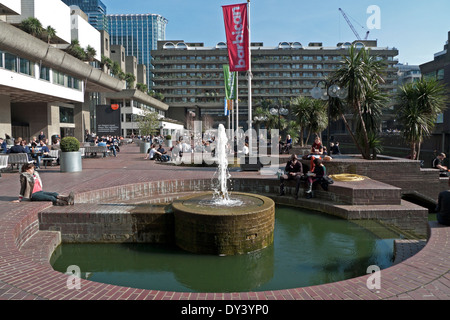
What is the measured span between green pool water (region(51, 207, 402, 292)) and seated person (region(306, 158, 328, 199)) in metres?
2.35

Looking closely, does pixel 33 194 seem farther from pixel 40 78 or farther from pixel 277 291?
pixel 40 78

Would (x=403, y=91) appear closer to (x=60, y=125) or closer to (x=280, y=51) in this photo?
(x=60, y=125)

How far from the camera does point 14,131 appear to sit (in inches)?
1330

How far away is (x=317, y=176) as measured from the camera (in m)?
10.4

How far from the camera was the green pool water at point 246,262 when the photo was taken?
5441 mm

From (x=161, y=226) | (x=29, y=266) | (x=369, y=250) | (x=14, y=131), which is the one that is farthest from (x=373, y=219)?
(x=14, y=131)

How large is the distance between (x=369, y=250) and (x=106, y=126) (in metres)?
24.0

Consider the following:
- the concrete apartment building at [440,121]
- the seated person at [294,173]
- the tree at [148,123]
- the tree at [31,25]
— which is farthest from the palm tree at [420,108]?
the tree at [148,123]

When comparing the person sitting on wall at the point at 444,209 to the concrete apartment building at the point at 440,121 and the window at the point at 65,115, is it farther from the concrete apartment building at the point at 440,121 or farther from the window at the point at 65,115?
the window at the point at 65,115

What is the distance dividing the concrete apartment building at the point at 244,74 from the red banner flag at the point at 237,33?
73610mm

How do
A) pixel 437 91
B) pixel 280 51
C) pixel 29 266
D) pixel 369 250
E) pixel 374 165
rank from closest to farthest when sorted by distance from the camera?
pixel 29 266
pixel 369 250
pixel 374 165
pixel 437 91
pixel 280 51

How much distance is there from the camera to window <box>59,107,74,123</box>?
40281 millimetres

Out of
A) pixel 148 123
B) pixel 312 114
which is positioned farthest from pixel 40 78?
pixel 312 114

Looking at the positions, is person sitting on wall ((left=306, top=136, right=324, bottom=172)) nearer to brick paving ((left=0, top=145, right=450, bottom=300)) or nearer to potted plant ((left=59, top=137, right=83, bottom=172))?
brick paving ((left=0, top=145, right=450, bottom=300))
